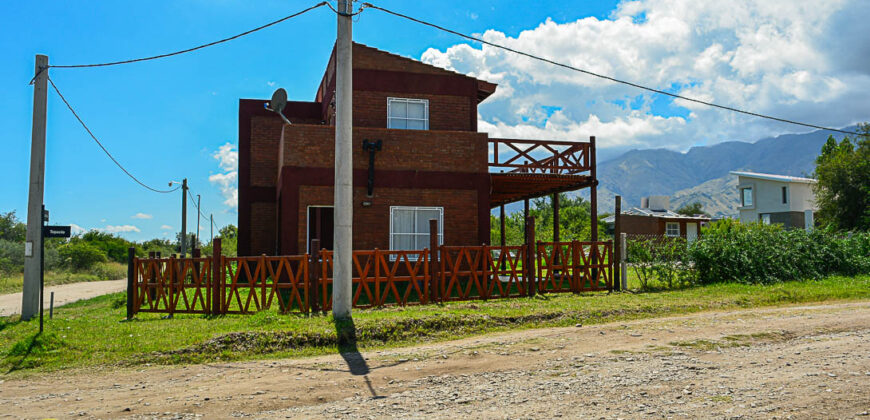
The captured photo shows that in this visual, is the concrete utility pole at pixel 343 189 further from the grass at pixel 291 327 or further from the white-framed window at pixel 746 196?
the white-framed window at pixel 746 196

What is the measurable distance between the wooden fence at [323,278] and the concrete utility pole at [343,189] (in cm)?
101

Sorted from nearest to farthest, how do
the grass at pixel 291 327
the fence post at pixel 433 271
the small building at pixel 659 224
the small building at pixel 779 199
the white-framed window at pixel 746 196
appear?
1. the grass at pixel 291 327
2. the fence post at pixel 433 271
3. the small building at pixel 779 199
4. the small building at pixel 659 224
5. the white-framed window at pixel 746 196

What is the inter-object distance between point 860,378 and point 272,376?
6562mm

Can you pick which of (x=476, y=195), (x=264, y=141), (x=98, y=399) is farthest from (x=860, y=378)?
(x=264, y=141)

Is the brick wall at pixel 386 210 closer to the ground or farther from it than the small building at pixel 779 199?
closer to the ground

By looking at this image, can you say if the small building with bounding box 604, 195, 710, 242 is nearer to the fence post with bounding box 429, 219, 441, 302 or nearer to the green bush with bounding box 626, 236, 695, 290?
the green bush with bounding box 626, 236, 695, 290

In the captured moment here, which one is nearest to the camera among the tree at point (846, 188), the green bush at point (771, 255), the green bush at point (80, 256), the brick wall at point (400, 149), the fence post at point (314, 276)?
the fence post at point (314, 276)

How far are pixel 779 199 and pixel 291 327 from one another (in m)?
43.3

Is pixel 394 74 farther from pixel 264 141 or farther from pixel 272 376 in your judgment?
pixel 272 376

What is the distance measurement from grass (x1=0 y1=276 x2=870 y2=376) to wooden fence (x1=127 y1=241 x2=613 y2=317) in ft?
1.49

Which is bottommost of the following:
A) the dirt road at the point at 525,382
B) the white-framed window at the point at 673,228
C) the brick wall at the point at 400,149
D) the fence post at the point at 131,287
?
the dirt road at the point at 525,382

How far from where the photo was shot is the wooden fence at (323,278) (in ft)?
38.0

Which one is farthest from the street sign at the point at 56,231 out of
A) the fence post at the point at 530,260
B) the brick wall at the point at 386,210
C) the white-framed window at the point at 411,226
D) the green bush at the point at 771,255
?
the green bush at the point at 771,255

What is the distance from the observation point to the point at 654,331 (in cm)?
949
